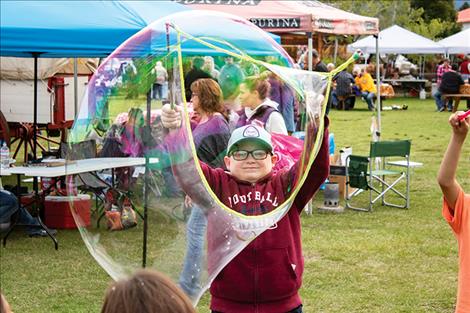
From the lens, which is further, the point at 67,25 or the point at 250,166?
the point at 67,25

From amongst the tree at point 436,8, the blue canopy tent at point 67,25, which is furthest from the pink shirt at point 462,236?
the tree at point 436,8

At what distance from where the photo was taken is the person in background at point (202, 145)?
3.69m

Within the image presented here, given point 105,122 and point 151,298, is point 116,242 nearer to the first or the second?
point 105,122

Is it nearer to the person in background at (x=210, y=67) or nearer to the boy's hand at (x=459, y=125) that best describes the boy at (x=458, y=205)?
the boy's hand at (x=459, y=125)

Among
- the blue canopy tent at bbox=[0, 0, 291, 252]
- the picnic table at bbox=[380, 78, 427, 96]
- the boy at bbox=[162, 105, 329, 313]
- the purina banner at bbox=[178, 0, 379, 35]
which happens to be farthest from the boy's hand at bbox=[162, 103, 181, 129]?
the picnic table at bbox=[380, 78, 427, 96]

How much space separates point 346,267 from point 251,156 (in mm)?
4383

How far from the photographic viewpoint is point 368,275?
756 cm

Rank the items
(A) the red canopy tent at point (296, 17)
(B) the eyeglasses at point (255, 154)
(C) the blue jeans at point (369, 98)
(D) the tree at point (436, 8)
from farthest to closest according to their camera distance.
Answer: (D) the tree at point (436, 8) → (C) the blue jeans at point (369, 98) → (A) the red canopy tent at point (296, 17) → (B) the eyeglasses at point (255, 154)

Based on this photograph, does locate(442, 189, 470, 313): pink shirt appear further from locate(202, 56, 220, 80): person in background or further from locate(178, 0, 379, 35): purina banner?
locate(178, 0, 379, 35): purina banner

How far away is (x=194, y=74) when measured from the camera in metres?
4.16

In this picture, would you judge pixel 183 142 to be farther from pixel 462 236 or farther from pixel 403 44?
pixel 403 44

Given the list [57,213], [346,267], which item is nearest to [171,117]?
[346,267]

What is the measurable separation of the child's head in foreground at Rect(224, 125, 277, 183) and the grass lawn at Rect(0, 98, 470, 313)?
121 inches

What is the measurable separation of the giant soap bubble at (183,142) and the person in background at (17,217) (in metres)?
4.52
